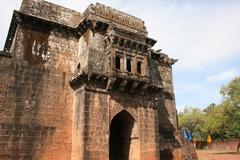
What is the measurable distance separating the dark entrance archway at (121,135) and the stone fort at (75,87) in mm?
65

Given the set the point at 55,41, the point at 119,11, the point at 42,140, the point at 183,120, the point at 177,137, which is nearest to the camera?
the point at 42,140

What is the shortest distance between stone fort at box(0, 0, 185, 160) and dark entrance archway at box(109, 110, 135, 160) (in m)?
0.07

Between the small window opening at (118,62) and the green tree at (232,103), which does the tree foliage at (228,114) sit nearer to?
the green tree at (232,103)

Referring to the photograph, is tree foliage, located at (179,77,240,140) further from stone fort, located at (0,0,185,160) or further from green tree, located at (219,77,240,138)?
stone fort, located at (0,0,185,160)

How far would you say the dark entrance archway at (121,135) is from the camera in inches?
680

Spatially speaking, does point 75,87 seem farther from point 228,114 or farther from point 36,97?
point 228,114

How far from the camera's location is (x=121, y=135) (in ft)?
59.6

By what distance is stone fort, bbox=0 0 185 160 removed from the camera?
14.4 metres

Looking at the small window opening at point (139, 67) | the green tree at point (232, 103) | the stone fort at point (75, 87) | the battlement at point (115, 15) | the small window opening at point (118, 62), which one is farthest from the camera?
the green tree at point (232, 103)

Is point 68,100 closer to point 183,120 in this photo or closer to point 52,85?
point 52,85

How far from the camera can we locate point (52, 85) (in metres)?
15.8

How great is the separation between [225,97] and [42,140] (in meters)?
28.6

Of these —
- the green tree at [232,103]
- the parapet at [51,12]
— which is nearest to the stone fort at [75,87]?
the parapet at [51,12]

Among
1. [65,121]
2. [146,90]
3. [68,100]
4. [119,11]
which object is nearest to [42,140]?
[65,121]
